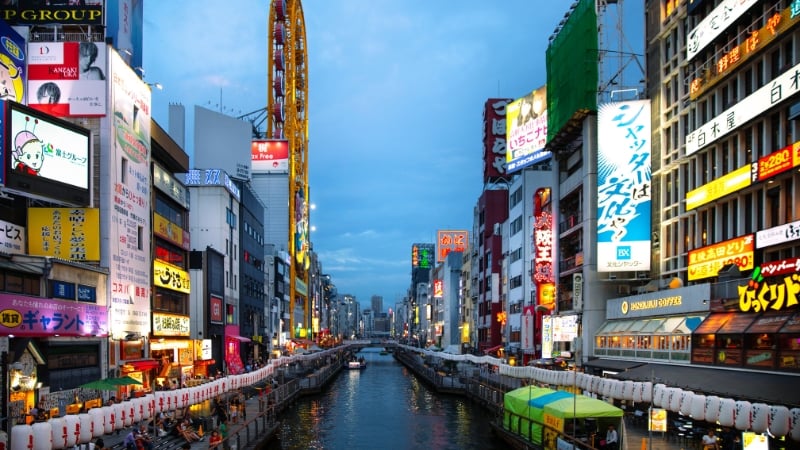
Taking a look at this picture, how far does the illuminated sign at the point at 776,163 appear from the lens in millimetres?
33938

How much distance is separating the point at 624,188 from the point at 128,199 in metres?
33.4

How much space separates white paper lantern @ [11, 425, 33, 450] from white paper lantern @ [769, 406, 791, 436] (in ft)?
77.2

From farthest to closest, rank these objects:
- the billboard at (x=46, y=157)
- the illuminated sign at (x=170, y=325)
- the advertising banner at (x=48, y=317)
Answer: the illuminated sign at (x=170, y=325) → the billboard at (x=46, y=157) → the advertising banner at (x=48, y=317)

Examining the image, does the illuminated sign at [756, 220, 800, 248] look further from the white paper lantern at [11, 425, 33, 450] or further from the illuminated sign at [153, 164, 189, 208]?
the illuminated sign at [153, 164, 189, 208]

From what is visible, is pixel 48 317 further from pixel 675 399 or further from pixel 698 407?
pixel 698 407

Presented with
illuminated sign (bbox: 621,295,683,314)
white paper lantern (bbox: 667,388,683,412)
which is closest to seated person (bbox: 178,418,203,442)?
white paper lantern (bbox: 667,388,683,412)

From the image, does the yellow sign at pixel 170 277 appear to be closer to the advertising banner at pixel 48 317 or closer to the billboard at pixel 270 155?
the advertising banner at pixel 48 317

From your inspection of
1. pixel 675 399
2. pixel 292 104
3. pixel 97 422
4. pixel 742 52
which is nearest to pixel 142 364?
pixel 97 422

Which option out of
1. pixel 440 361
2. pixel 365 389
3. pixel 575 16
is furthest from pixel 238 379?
pixel 440 361

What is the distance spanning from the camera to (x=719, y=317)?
3803 centimetres

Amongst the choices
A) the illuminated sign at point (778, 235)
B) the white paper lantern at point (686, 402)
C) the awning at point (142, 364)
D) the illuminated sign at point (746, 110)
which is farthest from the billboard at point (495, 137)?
the white paper lantern at point (686, 402)

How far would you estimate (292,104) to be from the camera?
457 feet

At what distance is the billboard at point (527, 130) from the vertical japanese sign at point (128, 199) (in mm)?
43857

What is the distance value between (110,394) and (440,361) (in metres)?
82.0
